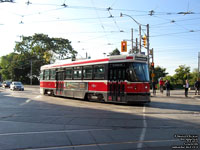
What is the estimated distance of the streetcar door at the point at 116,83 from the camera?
14.0 metres

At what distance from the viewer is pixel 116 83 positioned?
14.3 metres

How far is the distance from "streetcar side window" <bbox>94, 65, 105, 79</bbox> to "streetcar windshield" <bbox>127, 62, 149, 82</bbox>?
1.98 meters

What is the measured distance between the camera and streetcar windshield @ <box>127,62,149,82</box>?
1382 centimetres

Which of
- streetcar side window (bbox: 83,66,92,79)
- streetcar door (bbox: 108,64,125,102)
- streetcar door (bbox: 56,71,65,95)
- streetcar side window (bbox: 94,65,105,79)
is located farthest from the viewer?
streetcar door (bbox: 56,71,65,95)

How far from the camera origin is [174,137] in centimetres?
638

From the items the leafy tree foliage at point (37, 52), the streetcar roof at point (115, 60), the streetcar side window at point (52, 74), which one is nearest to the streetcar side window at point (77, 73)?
the streetcar roof at point (115, 60)

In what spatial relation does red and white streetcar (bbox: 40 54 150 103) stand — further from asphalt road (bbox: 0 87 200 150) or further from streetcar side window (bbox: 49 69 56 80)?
asphalt road (bbox: 0 87 200 150)

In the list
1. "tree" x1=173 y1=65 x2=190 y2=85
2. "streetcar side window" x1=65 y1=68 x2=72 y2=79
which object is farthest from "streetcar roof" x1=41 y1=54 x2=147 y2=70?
"tree" x1=173 y1=65 x2=190 y2=85

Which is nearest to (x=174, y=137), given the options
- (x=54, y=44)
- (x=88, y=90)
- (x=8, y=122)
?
(x=8, y=122)

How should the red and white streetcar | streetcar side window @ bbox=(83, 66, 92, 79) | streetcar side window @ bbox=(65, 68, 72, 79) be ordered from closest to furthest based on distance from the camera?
the red and white streetcar
streetcar side window @ bbox=(83, 66, 92, 79)
streetcar side window @ bbox=(65, 68, 72, 79)

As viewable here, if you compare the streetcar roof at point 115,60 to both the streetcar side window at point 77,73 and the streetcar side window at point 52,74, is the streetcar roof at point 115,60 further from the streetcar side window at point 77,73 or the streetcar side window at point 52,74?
the streetcar side window at point 52,74

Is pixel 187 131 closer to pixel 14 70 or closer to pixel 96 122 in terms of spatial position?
pixel 96 122

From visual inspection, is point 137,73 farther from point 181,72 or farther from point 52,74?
point 181,72

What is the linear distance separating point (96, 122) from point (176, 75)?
65489mm
